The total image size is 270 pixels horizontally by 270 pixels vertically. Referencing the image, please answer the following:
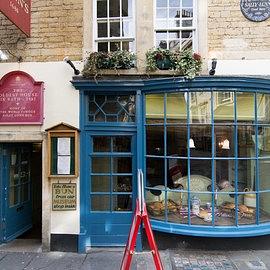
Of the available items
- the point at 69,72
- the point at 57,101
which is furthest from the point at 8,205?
the point at 69,72

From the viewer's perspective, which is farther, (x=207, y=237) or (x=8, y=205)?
(x=8, y=205)

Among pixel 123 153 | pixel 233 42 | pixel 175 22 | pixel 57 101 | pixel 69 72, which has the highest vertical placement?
pixel 175 22

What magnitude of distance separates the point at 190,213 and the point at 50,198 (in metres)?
2.75

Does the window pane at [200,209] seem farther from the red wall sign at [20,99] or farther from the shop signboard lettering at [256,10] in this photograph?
the shop signboard lettering at [256,10]

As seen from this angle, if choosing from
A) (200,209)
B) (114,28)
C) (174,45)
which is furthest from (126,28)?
(200,209)

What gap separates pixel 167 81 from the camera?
21.0ft

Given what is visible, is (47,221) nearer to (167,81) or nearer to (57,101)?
(57,101)

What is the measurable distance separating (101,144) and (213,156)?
2.22 meters

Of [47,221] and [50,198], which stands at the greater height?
[50,198]

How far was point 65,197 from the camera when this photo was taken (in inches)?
262

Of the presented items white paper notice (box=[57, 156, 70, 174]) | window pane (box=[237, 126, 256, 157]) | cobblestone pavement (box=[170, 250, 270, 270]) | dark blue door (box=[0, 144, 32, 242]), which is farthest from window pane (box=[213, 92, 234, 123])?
dark blue door (box=[0, 144, 32, 242])

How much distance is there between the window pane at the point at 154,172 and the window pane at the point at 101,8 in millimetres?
3123

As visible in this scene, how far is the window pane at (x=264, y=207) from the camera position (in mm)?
6543

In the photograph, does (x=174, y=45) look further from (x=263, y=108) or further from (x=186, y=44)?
(x=263, y=108)
